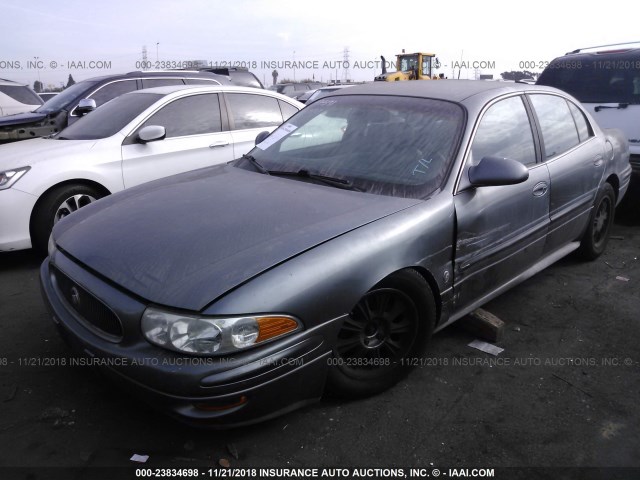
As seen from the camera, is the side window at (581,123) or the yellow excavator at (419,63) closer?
the side window at (581,123)

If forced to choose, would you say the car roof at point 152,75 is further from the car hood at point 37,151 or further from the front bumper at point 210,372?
the front bumper at point 210,372

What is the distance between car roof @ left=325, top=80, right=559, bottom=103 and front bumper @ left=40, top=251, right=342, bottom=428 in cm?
174

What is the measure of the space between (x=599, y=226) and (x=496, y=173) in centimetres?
234

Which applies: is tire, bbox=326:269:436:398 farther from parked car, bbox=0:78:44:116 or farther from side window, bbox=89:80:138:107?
parked car, bbox=0:78:44:116

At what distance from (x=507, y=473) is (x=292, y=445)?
909 millimetres

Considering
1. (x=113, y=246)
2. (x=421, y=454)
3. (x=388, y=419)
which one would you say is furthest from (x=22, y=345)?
(x=421, y=454)

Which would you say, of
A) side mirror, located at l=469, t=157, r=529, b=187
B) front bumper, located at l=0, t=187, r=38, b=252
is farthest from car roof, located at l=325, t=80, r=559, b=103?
front bumper, located at l=0, t=187, r=38, b=252

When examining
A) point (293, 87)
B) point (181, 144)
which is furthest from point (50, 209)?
point (293, 87)

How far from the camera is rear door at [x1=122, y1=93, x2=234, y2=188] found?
4918 mm

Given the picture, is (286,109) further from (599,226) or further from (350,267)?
(350,267)

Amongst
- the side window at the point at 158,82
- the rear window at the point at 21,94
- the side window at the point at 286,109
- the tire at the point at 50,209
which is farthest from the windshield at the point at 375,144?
the rear window at the point at 21,94

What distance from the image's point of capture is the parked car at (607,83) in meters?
5.87

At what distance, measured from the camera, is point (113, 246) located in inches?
94.3

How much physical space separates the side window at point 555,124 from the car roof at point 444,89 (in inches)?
5.3
